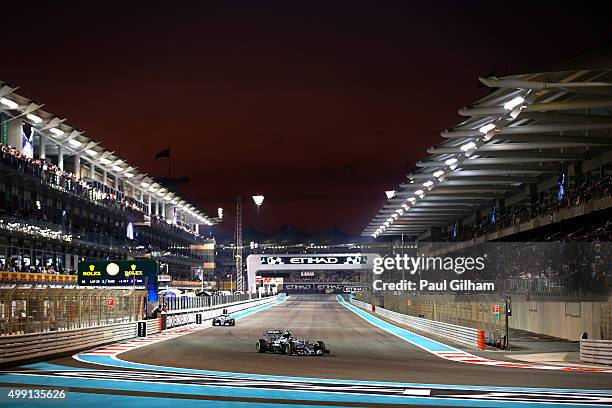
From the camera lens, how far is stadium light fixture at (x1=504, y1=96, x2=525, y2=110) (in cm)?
3263

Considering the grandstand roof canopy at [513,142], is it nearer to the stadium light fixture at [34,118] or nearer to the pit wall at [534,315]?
the pit wall at [534,315]

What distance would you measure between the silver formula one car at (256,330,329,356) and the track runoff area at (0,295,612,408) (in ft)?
1.50

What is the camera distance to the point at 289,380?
2105 cm

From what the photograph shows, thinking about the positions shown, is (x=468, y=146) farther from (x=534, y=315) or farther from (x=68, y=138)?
(x=68, y=138)

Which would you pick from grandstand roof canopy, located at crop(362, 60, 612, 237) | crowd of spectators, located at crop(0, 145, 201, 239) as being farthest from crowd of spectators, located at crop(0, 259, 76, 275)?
grandstand roof canopy, located at crop(362, 60, 612, 237)

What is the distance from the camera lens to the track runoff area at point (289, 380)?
17.2m

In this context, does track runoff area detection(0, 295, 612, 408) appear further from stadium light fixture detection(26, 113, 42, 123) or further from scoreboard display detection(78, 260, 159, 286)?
stadium light fixture detection(26, 113, 42, 123)

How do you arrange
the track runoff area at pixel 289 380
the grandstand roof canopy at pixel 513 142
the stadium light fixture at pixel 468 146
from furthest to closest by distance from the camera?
the stadium light fixture at pixel 468 146 → the grandstand roof canopy at pixel 513 142 → the track runoff area at pixel 289 380

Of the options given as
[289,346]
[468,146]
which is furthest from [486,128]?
[289,346]

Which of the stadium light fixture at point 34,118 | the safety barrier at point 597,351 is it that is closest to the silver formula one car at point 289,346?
the safety barrier at point 597,351

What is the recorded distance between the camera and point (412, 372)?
2352 cm

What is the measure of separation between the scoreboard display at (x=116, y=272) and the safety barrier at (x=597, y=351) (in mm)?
23709

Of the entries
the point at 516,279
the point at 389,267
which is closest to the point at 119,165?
the point at 389,267

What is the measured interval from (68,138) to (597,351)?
47.1 metres
